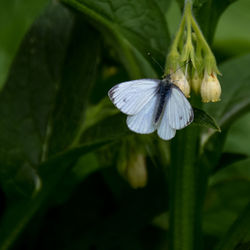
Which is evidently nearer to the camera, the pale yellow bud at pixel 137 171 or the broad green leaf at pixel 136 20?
the broad green leaf at pixel 136 20

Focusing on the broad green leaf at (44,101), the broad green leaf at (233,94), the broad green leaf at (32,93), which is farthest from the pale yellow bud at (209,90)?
the broad green leaf at (32,93)

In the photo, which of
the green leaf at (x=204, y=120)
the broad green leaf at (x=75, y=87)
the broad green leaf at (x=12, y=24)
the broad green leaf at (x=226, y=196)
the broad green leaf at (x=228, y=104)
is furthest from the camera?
the broad green leaf at (x=12, y=24)

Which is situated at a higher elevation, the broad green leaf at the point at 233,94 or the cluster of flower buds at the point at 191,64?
the cluster of flower buds at the point at 191,64

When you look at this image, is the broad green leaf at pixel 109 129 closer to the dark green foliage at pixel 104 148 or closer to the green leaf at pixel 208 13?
the dark green foliage at pixel 104 148

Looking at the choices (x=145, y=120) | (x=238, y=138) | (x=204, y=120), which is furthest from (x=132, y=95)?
(x=238, y=138)

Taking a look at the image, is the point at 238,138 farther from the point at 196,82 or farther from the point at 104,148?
the point at 196,82

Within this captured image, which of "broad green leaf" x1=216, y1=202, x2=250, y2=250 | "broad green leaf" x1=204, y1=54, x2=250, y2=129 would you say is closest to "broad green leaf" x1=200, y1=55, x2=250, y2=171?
"broad green leaf" x1=204, y1=54, x2=250, y2=129
